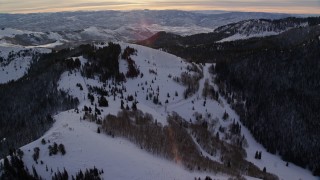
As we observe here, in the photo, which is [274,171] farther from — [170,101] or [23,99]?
[23,99]

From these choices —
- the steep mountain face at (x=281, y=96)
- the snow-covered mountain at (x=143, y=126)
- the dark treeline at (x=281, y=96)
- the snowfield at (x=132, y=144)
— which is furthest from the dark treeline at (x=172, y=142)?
the dark treeline at (x=281, y=96)

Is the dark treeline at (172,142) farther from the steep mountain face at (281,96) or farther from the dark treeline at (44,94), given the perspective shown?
the steep mountain face at (281,96)

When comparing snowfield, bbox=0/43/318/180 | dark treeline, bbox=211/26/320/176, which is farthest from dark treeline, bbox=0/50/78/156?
dark treeline, bbox=211/26/320/176

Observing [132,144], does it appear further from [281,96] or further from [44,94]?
[281,96]

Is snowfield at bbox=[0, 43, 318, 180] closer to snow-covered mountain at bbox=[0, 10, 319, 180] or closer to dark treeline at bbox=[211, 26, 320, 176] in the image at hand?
snow-covered mountain at bbox=[0, 10, 319, 180]

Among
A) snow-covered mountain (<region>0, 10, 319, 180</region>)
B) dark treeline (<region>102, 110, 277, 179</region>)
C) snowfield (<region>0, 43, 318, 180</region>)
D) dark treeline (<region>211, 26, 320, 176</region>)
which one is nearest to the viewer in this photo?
snowfield (<region>0, 43, 318, 180</region>)

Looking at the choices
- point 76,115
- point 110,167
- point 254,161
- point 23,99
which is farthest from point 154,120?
point 23,99
